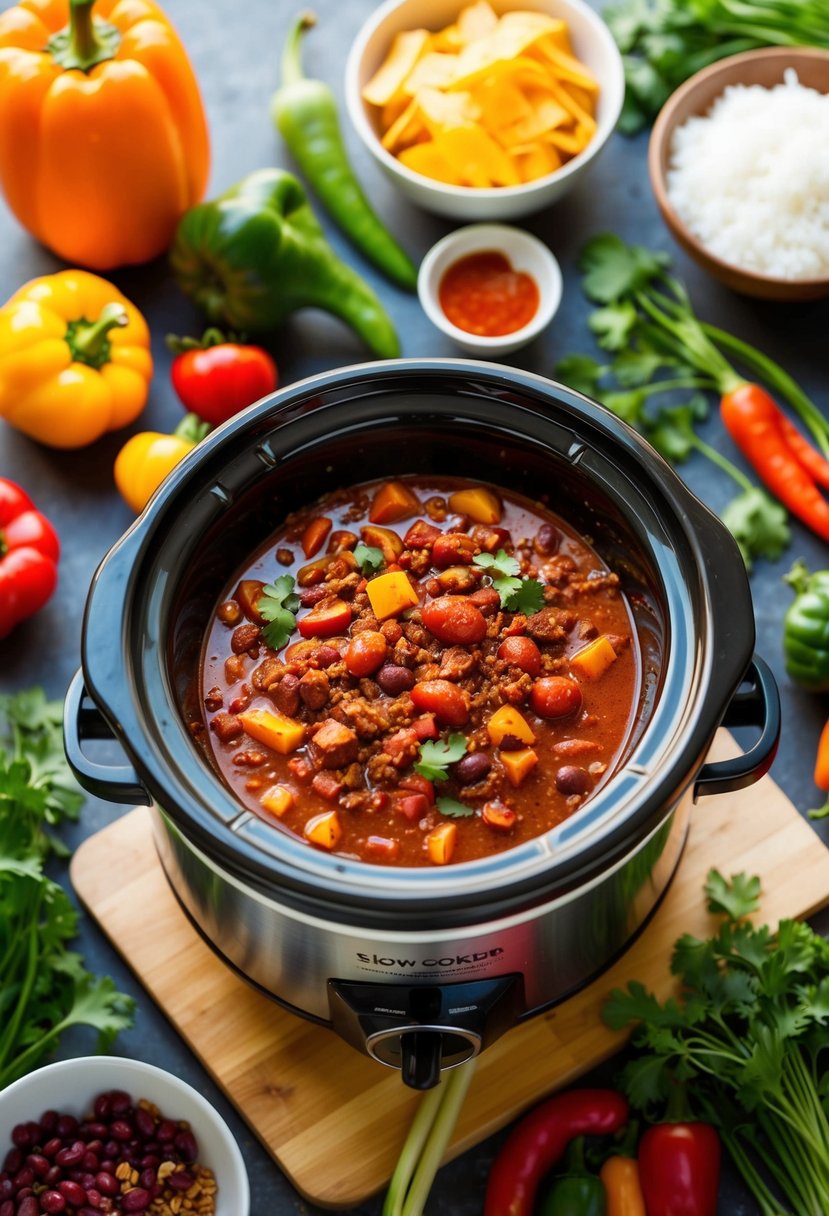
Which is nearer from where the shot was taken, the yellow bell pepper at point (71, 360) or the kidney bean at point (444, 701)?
the kidney bean at point (444, 701)

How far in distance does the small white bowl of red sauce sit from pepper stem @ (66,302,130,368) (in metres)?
0.88

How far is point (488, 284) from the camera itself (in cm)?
422

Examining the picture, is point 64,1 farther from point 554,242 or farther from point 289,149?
point 554,242

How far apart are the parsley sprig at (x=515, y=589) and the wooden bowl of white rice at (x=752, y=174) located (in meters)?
1.48

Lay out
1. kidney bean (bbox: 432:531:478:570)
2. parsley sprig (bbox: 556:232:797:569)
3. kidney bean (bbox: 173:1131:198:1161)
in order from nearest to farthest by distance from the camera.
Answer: kidney bean (bbox: 173:1131:198:1161) → kidney bean (bbox: 432:531:478:570) → parsley sprig (bbox: 556:232:797:569)

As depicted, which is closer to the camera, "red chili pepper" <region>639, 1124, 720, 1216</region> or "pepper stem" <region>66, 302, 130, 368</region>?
"red chili pepper" <region>639, 1124, 720, 1216</region>

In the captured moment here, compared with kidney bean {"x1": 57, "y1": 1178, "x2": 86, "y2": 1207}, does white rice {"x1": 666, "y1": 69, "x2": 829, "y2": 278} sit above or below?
above

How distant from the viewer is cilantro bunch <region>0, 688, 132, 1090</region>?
10.3 ft

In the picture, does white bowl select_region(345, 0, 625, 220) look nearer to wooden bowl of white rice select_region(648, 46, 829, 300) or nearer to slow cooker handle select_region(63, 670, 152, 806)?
wooden bowl of white rice select_region(648, 46, 829, 300)

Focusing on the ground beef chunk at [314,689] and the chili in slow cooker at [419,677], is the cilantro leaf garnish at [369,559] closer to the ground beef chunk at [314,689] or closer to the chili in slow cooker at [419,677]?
the chili in slow cooker at [419,677]

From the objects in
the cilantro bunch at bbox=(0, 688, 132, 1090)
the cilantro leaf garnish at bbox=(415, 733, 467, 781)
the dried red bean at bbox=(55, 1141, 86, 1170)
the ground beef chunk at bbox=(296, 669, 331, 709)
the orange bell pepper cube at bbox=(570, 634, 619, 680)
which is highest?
the ground beef chunk at bbox=(296, 669, 331, 709)

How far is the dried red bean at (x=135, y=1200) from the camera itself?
292 cm

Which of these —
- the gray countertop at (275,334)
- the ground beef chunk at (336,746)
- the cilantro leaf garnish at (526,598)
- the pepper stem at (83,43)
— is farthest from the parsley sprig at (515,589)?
the pepper stem at (83,43)

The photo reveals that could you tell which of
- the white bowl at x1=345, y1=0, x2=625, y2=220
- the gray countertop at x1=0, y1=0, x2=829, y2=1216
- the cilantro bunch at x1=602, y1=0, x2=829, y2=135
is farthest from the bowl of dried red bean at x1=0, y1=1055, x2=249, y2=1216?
the cilantro bunch at x1=602, y1=0, x2=829, y2=135
